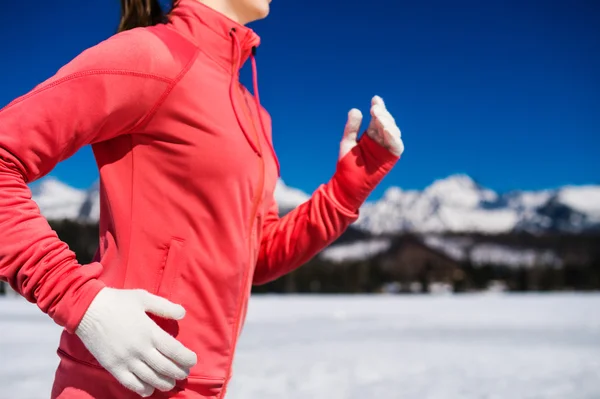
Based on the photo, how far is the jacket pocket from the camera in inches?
43.0

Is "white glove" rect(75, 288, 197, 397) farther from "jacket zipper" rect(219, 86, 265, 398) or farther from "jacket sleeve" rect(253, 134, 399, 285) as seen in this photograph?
"jacket sleeve" rect(253, 134, 399, 285)

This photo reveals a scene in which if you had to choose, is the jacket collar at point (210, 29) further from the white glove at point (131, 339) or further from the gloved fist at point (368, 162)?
the white glove at point (131, 339)

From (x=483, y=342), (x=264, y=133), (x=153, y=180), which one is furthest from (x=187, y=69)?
(x=483, y=342)

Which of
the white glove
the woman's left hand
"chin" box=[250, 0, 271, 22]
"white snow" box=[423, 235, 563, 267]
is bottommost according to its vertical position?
the white glove

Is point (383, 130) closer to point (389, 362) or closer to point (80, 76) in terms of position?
point (80, 76)

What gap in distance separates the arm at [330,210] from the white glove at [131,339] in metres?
0.63

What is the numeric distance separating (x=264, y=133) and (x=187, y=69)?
13.7 inches

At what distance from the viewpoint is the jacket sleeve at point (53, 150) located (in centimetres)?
92

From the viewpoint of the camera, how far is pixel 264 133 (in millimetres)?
1441

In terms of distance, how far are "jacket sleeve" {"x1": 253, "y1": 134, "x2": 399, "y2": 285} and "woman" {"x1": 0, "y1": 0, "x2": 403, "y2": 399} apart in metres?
0.24

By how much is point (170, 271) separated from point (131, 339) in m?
0.18

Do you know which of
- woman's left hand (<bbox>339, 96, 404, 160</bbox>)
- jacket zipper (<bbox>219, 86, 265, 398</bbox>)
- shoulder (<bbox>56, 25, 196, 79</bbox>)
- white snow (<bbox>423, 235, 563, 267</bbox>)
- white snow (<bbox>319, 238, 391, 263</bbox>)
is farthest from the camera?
white snow (<bbox>423, 235, 563, 267</bbox>)

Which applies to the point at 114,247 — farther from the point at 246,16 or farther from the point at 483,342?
the point at 483,342

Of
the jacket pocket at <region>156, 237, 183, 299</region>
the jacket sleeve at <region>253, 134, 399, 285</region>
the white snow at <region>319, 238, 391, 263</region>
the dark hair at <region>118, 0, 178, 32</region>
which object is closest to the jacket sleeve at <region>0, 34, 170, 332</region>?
the jacket pocket at <region>156, 237, 183, 299</region>
